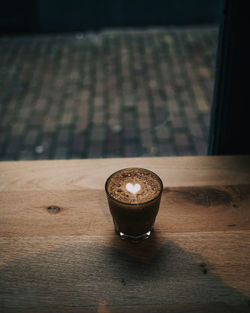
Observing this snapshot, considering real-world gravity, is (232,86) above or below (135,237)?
above

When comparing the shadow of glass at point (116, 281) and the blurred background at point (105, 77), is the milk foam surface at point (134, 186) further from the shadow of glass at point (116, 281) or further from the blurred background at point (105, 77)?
the blurred background at point (105, 77)

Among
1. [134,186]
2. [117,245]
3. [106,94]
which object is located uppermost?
[134,186]

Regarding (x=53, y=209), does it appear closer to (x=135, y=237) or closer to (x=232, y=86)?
(x=135, y=237)

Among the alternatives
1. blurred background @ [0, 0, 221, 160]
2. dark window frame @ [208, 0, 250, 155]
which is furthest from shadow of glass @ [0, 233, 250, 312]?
blurred background @ [0, 0, 221, 160]

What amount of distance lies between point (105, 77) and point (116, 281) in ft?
11.3

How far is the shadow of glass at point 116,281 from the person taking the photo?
0.71 metres

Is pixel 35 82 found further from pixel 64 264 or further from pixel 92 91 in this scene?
pixel 64 264

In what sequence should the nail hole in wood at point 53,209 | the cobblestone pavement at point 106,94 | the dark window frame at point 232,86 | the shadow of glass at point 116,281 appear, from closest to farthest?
the shadow of glass at point 116,281 → the nail hole in wood at point 53,209 → the dark window frame at point 232,86 → the cobblestone pavement at point 106,94

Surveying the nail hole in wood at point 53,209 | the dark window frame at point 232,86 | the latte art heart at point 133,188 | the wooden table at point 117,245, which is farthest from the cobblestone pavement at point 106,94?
the latte art heart at point 133,188

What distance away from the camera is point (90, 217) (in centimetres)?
92

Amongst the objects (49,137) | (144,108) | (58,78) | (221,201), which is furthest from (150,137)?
(221,201)

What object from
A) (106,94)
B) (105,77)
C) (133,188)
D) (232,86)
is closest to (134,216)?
(133,188)

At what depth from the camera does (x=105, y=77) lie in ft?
13.0

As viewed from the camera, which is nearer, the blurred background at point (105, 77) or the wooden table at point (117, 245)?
the wooden table at point (117, 245)
